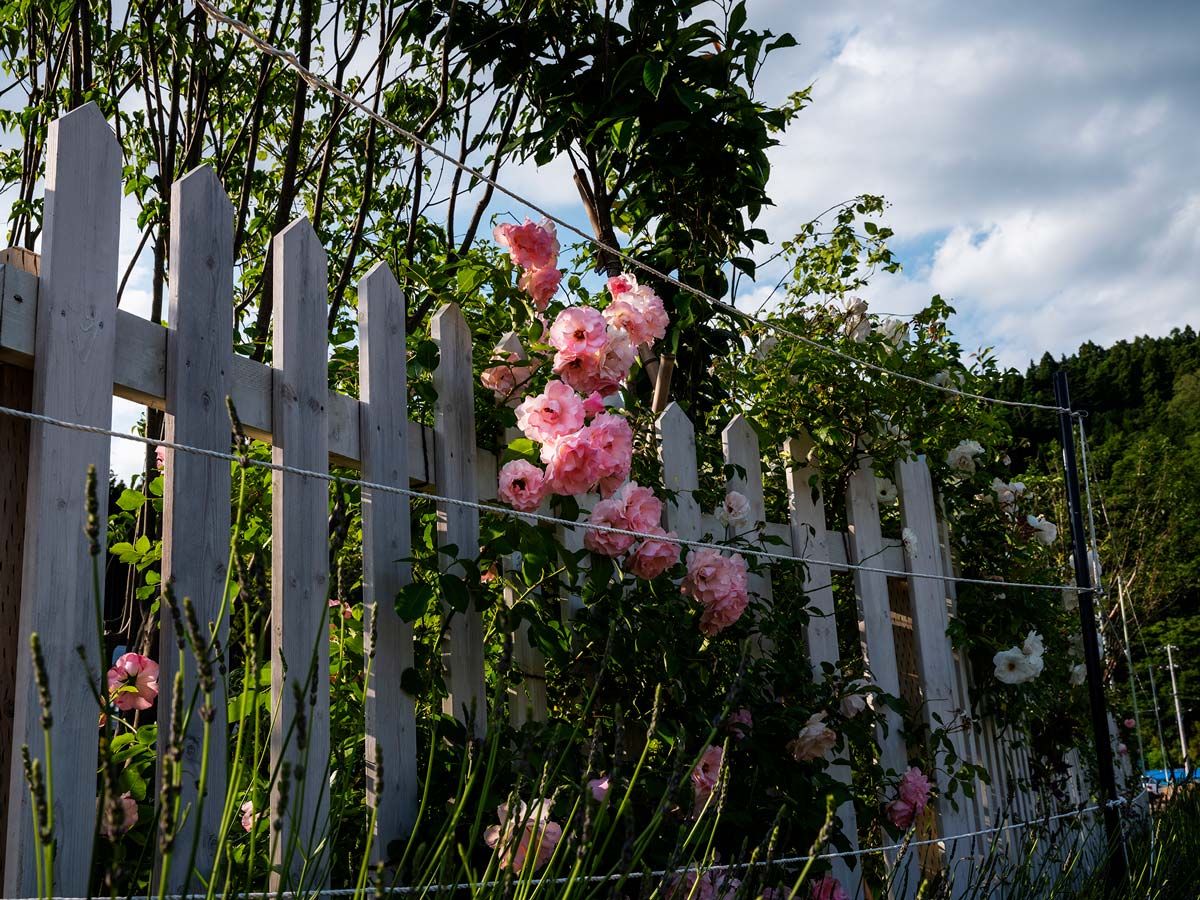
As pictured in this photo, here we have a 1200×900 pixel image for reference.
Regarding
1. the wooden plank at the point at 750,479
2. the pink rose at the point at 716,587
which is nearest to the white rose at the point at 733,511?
the wooden plank at the point at 750,479

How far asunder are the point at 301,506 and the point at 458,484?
1.36ft

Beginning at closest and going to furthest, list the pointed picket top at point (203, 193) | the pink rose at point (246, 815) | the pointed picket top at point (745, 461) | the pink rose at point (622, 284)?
the pointed picket top at point (203, 193), the pink rose at point (246, 815), the pink rose at point (622, 284), the pointed picket top at point (745, 461)

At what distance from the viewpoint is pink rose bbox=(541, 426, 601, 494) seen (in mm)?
1785

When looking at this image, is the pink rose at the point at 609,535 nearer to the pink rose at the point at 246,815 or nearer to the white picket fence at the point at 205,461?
the white picket fence at the point at 205,461

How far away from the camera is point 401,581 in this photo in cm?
171

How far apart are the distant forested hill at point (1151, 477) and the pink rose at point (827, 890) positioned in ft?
34.6

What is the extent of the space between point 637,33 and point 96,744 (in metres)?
2.35

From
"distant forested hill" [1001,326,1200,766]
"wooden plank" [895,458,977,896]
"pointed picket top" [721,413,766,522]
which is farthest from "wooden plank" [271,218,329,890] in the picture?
"distant forested hill" [1001,326,1200,766]

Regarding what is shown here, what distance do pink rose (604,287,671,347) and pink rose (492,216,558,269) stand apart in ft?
0.59

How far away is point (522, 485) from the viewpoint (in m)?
1.83

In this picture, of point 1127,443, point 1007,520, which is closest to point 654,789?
point 1007,520

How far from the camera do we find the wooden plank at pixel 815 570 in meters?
2.47

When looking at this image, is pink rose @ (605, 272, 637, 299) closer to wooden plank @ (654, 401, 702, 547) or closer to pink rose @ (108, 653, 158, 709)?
wooden plank @ (654, 401, 702, 547)

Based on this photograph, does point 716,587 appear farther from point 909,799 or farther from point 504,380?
point 909,799
